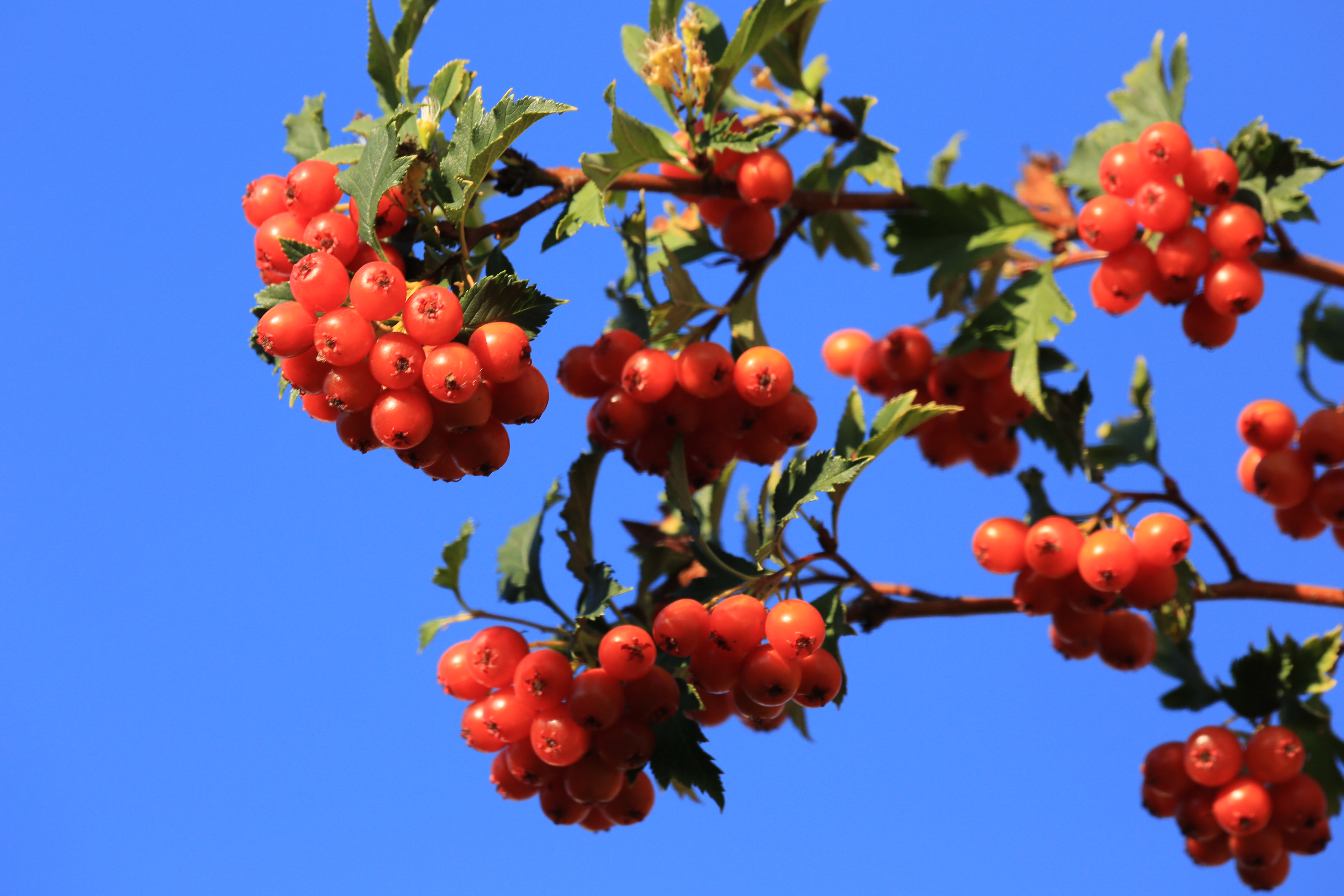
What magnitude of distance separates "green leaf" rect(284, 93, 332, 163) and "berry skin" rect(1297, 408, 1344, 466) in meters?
3.12

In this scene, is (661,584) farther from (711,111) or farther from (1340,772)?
(1340,772)

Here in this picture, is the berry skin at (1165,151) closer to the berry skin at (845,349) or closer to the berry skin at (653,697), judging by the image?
the berry skin at (845,349)

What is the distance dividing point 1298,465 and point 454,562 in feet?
8.82

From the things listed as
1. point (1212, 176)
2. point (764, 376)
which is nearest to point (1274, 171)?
point (1212, 176)

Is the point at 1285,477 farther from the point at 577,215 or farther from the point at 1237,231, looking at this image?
the point at 577,215

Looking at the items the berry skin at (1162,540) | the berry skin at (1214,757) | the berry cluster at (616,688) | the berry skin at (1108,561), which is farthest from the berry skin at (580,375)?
the berry skin at (1214,757)

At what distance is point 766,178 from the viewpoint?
289cm

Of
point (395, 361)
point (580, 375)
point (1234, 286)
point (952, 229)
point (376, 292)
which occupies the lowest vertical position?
point (395, 361)

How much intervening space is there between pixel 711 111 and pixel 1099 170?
1324 millimetres

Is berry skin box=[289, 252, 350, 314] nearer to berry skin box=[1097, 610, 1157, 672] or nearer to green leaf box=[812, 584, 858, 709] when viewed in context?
green leaf box=[812, 584, 858, 709]

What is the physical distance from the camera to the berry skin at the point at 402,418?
203cm

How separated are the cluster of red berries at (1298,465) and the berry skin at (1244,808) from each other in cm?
88

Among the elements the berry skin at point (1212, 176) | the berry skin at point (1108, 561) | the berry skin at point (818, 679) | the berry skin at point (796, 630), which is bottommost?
the berry skin at point (818, 679)

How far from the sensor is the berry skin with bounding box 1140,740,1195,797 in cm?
334
